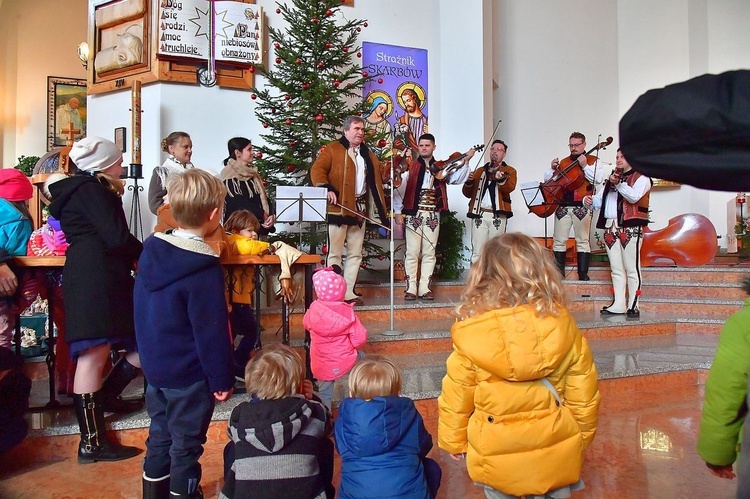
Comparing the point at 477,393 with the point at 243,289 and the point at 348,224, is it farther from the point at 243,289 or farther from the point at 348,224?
the point at 348,224

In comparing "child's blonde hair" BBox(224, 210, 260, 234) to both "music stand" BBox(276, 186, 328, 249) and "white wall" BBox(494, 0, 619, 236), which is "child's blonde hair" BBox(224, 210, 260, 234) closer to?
"music stand" BBox(276, 186, 328, 249)

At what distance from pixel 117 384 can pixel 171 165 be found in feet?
7.31

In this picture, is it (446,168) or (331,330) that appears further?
(446,168)

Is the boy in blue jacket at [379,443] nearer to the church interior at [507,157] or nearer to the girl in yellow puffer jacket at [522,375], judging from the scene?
the girl in yellow puffer jacket at [522,375]

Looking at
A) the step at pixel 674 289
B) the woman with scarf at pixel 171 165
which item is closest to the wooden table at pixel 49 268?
the woman with scarf at pixel 171 165

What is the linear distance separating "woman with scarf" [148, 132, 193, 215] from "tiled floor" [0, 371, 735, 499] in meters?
2.17

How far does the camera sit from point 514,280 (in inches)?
73.4

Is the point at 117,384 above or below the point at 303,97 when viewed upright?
below

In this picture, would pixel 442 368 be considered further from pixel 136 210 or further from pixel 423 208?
pixel 136 210

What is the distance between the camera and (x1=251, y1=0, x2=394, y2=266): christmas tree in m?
6.71

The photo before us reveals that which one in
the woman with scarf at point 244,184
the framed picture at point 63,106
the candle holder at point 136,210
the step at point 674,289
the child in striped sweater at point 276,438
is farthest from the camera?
the framed picture at point 63,106

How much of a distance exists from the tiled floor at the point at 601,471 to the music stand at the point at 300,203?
1.83 m

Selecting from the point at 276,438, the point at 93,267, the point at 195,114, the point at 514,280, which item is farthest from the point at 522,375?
the point at 195,114

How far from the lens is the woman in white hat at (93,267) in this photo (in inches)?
108
